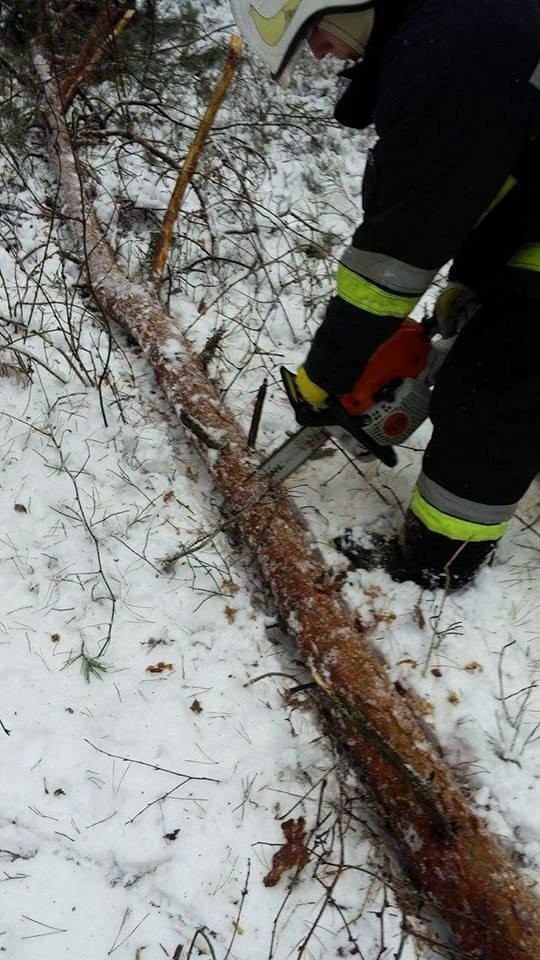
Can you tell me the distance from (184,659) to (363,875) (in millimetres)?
786

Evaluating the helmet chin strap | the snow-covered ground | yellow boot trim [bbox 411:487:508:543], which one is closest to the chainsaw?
yellow boot trim [bbox 411:487:508:543]

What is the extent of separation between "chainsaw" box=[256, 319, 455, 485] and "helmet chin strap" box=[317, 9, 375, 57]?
77 centimetres

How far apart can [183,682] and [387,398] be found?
3.62 ft

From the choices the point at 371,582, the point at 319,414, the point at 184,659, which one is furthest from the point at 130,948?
the point at 319,414

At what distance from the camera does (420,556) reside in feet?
7.25

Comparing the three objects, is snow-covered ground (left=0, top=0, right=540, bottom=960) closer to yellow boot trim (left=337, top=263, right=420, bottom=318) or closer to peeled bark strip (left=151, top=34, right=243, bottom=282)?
peeled bark strip (left=151, top=34, right=243, bottom=282)

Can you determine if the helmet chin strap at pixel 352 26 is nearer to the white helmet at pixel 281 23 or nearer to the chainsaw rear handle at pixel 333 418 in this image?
the white helmet at pixel 281 23

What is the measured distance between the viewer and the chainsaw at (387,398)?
2143 millimetres

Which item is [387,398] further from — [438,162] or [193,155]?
[193,155]

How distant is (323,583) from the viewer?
219 cm

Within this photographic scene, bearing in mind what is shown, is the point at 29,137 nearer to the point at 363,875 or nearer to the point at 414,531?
the point at 414,531

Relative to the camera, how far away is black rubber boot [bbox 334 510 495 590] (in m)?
2.13

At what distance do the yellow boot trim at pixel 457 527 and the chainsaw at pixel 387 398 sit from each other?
0.28m

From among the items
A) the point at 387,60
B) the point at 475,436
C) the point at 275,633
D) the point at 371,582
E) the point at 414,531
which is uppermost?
the point at 387,60
